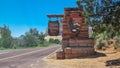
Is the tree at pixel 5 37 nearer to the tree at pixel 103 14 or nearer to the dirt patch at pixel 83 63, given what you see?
the dirt patch at pixel 83 63

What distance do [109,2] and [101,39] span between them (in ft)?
51.4

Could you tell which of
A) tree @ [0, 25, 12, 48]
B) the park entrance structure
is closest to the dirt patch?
the park entrance structure

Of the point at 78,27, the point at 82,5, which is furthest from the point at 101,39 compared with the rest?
the point at 82,5

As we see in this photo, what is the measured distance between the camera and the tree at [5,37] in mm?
78562

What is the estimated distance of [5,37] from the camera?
80.2 m

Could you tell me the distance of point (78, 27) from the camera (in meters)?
26.2

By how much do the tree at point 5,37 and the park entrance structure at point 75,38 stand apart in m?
53.5

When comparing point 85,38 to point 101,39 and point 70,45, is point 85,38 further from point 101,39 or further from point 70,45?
point 101,39

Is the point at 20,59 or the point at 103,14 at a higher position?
the point at 103,14

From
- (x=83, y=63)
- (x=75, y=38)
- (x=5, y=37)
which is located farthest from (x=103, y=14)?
(x=5, y=37)

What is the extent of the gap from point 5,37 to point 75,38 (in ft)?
187

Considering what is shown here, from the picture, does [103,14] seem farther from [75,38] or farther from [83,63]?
[75,38]

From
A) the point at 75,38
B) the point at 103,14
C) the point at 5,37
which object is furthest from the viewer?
the point at 5,37

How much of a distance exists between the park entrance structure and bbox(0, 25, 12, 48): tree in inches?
2105
